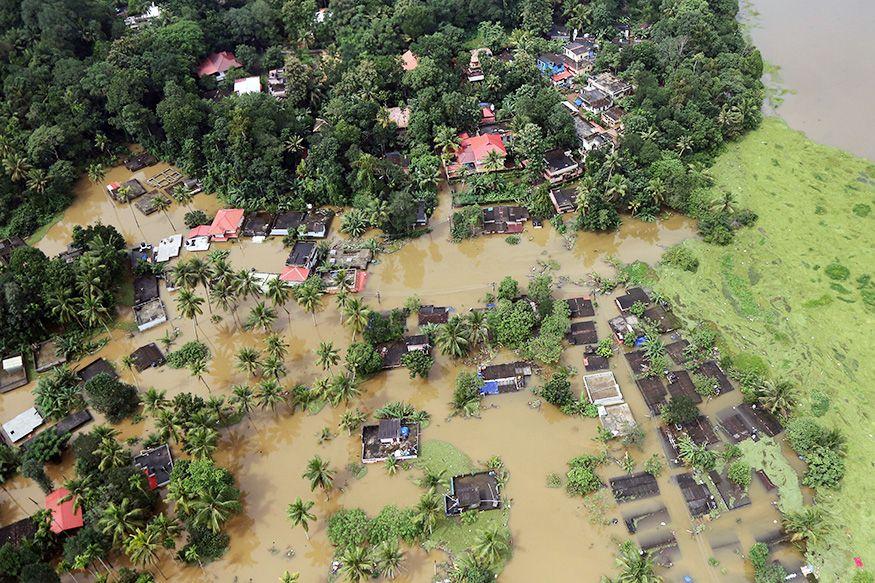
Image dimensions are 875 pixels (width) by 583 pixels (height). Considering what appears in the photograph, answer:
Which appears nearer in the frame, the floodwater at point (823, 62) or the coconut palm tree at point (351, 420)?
the coconut palm tree at point (351, 420)

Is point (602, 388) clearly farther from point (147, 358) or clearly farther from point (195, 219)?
point (195, 219)

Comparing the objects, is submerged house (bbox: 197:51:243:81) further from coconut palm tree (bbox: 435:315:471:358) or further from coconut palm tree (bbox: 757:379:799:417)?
coconut palm tree (bbox: 757:379:799:417)

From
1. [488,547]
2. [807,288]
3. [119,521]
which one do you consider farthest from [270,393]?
[807,288]

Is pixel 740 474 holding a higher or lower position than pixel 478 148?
lower

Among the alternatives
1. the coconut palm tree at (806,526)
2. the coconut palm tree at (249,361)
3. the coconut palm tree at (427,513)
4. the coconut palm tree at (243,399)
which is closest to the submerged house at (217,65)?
the coconut palm tree at (249,361)

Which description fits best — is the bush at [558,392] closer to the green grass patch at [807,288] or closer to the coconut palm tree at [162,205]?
the green grass patch at [807,288]

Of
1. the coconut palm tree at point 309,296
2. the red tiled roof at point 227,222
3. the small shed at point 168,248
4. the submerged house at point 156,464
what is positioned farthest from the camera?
the red tiled roof at point 227,222
